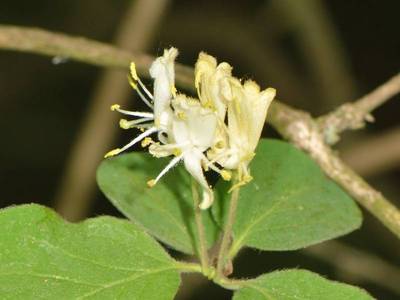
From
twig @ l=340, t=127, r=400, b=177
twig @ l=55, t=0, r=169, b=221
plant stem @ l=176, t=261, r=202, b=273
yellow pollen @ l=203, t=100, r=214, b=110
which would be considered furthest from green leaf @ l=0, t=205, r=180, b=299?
twig @ l=340, t=127, r=400, b=177

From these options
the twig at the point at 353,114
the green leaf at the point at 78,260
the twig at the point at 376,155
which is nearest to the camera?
the green leaf at the point at 78,260

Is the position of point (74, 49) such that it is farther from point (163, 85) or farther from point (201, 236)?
point (201, 236)

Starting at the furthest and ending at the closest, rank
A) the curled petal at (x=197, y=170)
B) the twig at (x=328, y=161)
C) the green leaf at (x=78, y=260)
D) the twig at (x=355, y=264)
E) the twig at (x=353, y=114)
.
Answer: the twig at (x=355, y=264), the twig at (x=353, y=114), the twig at (x=328, y=161), the curled petal at (x=197, y=170), the green leaf at (x=78, y=260)

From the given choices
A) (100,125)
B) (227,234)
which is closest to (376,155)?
(100,125)

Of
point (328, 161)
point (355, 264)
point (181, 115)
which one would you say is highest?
point (181, 115)

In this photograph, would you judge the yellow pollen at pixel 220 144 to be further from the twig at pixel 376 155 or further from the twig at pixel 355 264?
the twig at pixel 376 155

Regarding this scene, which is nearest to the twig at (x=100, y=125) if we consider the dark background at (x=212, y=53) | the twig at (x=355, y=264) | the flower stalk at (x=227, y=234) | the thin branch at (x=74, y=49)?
the dark background at (x=212, y=53)

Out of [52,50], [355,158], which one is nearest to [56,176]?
[355,158]

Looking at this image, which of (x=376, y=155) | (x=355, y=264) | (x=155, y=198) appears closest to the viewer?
(x=155, y=198)
